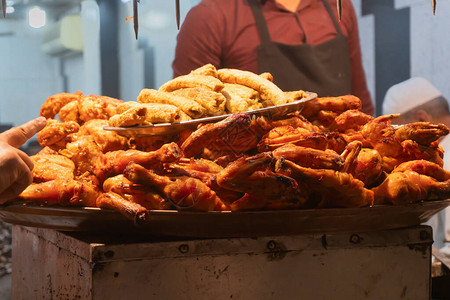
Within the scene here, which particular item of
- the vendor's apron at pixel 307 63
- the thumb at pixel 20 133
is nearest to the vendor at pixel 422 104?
the vendor's apron at pixel 307 63

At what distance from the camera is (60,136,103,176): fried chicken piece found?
4.49 ft

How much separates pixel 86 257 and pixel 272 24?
1894 mm

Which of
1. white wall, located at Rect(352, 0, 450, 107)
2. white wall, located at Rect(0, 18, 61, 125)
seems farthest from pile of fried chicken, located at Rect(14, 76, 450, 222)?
white wall, located at Rect(0, 18, 61, 125)

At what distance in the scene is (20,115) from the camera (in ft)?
15.8

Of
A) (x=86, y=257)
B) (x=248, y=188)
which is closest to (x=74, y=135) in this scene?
(x=86, y=257)

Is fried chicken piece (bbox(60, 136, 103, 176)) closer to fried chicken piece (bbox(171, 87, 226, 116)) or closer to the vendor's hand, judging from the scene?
the vendor's hand

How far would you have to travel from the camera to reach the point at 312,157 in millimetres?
1120

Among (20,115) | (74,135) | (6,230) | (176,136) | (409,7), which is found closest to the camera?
(176,136)

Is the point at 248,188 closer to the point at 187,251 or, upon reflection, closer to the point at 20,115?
the point at 187,251

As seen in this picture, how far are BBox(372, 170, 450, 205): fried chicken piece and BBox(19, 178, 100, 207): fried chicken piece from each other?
64 cm

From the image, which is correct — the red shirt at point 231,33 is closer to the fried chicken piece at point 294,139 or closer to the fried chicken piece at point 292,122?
the fried chicken piece at point 292,122

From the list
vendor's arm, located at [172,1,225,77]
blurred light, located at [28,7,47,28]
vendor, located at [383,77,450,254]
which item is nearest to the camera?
vendor's arm, located at [172,1,225,77]

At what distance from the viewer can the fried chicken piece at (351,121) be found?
4.75 feet

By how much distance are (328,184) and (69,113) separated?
88cm
